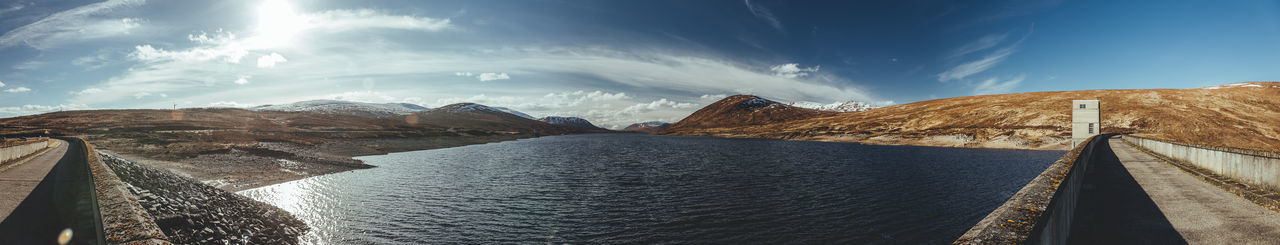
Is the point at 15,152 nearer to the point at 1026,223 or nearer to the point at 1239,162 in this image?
the point at 1026,223

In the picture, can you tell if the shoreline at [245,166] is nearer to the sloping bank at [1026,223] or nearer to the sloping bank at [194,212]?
the sloping bank at [194,212]

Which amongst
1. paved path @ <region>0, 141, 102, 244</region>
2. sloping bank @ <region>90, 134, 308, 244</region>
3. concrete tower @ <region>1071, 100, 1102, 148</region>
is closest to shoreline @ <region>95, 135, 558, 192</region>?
sloping bank @ <region>90, 134, 308, 244</region>

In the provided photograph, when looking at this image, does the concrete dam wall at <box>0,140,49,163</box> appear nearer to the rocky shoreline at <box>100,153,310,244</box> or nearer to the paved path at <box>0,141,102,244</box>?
the paved path at <box>0,141,102,244</box>

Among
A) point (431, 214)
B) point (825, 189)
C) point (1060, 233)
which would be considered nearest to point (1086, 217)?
point (1060, 233)

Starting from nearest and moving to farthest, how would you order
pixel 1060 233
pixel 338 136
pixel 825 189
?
pixel 1060 233, pixel 825 189, pixel 338 136

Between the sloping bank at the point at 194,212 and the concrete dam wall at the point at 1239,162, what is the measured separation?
114ft

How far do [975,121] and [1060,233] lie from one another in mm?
145905

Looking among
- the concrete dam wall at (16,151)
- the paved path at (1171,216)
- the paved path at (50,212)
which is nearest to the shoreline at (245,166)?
the concrete dam wall at (16,151)

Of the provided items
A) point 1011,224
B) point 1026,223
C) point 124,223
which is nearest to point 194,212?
point 124,223

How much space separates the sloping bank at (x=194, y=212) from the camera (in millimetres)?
11066

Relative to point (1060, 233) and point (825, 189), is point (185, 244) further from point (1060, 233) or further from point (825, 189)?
point (825, 189)

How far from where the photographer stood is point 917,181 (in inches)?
1491

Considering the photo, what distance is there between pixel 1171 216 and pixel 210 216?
3572cm

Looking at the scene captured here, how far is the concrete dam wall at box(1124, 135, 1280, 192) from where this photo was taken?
1587 cm
